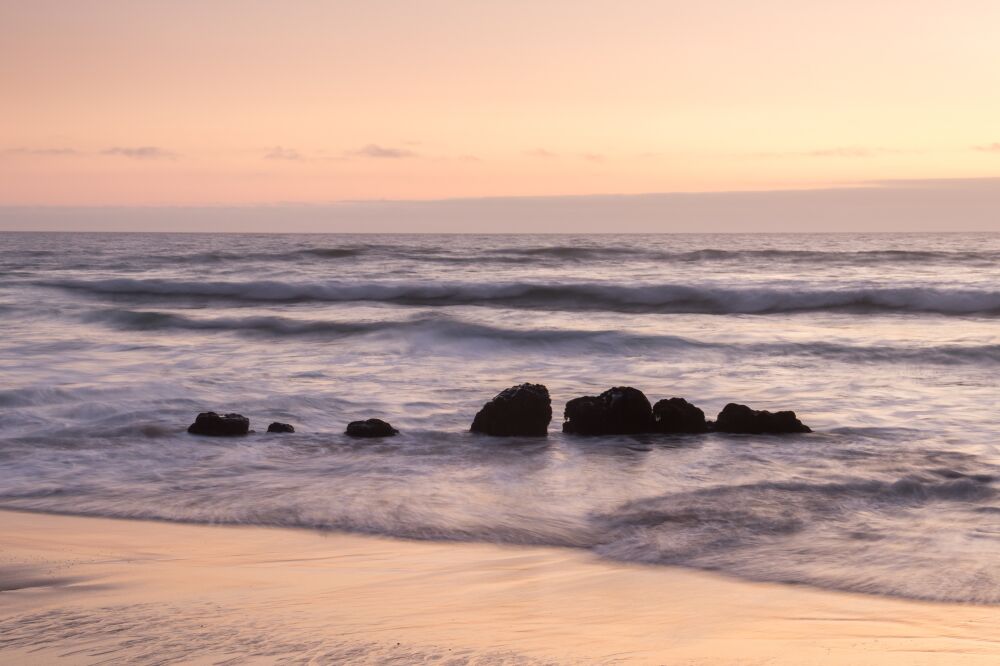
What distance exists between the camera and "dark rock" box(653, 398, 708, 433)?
27.0 feet

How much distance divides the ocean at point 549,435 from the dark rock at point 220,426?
0.16 m

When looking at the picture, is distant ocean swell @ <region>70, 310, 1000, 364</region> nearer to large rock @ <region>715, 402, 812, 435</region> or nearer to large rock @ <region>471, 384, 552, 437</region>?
large rock @ <region>715, 402, 812, 435</region>

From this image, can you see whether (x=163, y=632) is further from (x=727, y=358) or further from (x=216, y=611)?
(x=727, y=358)

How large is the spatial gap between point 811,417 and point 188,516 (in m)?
6.00

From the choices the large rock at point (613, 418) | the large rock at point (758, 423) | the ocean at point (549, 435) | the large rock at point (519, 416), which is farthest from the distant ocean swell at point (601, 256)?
the large rock at point (519, 416)

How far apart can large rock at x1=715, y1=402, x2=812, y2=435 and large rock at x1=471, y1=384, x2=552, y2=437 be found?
1.53 metres

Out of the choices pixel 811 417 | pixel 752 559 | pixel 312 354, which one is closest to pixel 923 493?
pixel 752 559

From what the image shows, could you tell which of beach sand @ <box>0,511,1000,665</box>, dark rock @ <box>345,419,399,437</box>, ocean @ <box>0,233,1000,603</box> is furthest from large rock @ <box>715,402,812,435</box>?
beach sand @ <box>0,511,1000,665</box>

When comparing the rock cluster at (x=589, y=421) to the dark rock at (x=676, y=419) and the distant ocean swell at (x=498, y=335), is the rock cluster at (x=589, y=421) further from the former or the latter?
the distant ocean swell at (x=498, y=335)

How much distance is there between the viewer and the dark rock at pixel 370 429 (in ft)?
26.5

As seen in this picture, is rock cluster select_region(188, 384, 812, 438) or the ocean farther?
rock cluster select_region(188, 384, 812, 438)

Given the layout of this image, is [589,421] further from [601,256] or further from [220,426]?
[601,256]

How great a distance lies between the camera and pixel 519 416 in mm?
8133

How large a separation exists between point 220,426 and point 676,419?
3876mm
